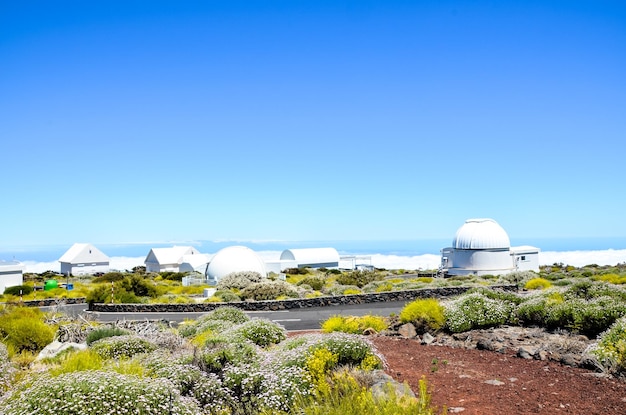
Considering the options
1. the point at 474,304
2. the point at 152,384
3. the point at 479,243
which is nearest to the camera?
the point at 152,384

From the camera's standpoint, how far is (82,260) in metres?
61.5

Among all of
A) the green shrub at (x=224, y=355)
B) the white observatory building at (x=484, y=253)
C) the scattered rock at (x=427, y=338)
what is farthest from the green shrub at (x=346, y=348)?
the white observatory building at (x=484, y=253)

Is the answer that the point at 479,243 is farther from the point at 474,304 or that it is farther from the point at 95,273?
the point at 95,273

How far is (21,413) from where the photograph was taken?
497 cm

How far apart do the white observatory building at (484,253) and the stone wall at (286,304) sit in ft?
52.4

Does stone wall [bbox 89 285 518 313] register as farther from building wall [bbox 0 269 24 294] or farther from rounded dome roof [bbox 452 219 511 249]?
building wall [bbox 0 269 24 294]

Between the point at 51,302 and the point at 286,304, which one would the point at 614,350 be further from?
the point at 51,302

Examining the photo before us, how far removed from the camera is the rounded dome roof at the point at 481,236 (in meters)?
41.4

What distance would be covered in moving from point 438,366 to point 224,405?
378cm

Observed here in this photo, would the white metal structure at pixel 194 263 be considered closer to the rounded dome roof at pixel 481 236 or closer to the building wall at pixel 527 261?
the rounded dome roof at pixel 481 236

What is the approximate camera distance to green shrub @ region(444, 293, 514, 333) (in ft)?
37.6

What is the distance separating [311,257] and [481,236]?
69.3 feet

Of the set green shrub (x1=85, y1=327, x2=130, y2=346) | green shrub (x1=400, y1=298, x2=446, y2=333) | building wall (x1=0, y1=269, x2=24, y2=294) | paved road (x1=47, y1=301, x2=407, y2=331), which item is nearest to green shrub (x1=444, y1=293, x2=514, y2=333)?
green shrub (x1=400, y1=298, x2=446, y2=333)

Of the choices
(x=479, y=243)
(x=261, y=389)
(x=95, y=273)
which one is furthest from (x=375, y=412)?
(x=95, y=273)
